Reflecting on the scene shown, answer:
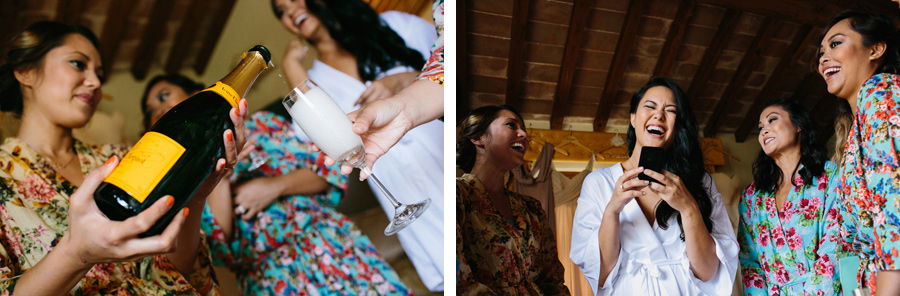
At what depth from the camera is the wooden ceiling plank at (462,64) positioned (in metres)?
1.60

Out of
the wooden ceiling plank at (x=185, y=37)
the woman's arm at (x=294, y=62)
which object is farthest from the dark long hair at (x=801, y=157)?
the wooden ceiling plank at (x=185, y=37)

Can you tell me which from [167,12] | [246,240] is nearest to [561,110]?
[246,240]

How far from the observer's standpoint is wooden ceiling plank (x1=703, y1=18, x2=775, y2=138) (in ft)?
5.58

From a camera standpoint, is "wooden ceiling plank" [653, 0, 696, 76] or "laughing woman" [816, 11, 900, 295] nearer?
"laughing woman" [816, 11, 900, 295]

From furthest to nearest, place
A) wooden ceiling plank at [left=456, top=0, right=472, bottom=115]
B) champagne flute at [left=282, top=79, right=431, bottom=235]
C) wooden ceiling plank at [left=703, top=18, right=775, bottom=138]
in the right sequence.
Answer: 1. wooden ceiling plank at [left=703, top=18, right=775, bottom=138]
2. wooden ceiling plank at [left=456, top=0, right=472, bottom=115]
3. champagne flute at [left=282, top=79, right=431, bottom=235]

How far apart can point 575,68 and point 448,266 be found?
0.92m

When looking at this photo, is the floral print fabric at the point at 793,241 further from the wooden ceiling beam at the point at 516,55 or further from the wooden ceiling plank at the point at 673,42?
the wooden ceiling beam at the point at 516,55

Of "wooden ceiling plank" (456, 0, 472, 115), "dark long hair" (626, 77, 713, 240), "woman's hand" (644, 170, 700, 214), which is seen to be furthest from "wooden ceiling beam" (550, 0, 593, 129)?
"woman's hand" (644, 170, 700, 214)

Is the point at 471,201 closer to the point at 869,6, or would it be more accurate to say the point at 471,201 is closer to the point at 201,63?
the point at 201,63

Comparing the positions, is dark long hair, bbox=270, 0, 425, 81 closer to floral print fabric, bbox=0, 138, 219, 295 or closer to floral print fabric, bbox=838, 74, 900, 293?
floral print fabric, bbox=0, 138, 219, 295

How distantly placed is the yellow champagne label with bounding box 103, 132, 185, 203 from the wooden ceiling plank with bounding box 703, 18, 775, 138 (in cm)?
155

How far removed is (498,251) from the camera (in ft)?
4.02

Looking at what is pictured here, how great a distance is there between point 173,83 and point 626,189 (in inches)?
43.4

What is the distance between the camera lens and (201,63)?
1.27 metres
